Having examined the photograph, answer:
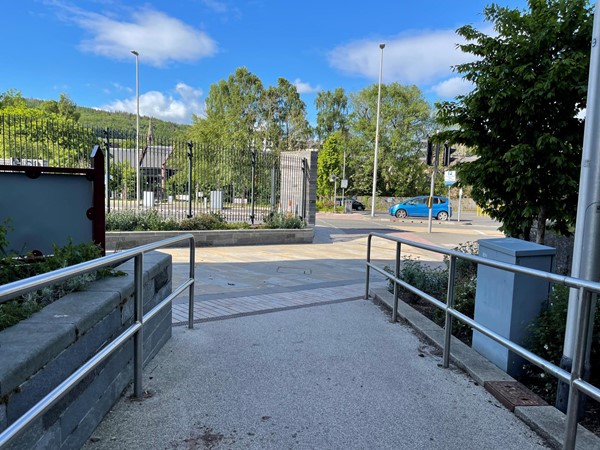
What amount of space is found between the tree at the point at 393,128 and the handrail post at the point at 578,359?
48654 mm

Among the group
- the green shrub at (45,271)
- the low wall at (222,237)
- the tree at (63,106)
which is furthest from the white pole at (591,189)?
the tree at (63,106)

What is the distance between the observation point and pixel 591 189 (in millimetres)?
3117

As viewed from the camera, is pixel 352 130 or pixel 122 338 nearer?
pixel 122 338

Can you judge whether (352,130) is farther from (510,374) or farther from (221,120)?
(510,374)

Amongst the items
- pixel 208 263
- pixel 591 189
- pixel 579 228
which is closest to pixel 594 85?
pixel 591 189

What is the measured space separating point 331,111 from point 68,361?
61.0m

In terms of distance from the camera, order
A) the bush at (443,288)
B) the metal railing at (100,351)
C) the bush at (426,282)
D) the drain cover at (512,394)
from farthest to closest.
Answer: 1. the bush at (426,282)
2. the bush at (443,288)
3. the drain cover at (512,394)
4. the metal railing at (100,351)

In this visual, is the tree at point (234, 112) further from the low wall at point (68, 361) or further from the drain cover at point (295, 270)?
the low wall at point (68, 361)

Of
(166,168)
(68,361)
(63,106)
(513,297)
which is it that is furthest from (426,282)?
(63,106)

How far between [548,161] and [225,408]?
5.23m

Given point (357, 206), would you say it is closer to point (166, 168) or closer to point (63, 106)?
point (166, 168)

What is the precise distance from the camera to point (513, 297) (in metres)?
3.44

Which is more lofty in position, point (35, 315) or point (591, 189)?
point (591, 189)

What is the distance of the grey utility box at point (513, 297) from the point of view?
3.46 meters
